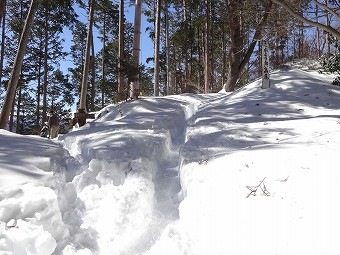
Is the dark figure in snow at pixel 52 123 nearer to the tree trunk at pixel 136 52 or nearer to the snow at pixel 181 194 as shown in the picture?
the tree trunk at pixel 136 52

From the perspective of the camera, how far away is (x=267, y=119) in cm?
716

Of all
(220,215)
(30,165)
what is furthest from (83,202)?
(220,215)

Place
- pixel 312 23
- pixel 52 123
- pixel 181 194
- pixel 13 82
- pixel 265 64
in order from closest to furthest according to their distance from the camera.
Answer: pixel 181 194
pixel 312 23
pixel 13 82
pixel 265 64
pixel 52 123

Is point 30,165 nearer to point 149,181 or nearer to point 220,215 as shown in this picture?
point 149,181

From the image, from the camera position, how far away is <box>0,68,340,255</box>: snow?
2.64 metres

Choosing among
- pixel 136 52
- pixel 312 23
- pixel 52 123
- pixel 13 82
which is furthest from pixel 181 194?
pixel 136 52

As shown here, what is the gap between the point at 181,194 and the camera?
4.59m

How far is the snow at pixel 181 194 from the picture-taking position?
8.66 ft

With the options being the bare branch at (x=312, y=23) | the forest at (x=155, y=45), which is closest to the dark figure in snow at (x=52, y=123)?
the forest at (x=155, y=45)

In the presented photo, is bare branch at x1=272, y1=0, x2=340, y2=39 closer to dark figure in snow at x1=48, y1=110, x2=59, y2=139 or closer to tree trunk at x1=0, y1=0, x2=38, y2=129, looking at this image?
tree trunk at x1=0, y1=0, x2=38, y2=129

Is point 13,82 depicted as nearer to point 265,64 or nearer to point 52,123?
point 52,123

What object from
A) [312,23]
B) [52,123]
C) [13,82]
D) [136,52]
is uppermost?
[136,52]

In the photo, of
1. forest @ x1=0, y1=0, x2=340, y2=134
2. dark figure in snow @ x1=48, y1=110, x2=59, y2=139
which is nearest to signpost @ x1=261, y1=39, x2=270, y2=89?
forest @ x1=0, y1=0, x2=340, y2=134

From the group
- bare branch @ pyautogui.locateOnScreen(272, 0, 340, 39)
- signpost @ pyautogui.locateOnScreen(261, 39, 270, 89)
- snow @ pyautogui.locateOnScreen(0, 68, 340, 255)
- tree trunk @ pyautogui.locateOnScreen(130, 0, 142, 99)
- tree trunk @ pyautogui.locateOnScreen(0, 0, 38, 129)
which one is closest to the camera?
snow @ pyautogui.locateOnScreen(0, 68, 340, 255)
